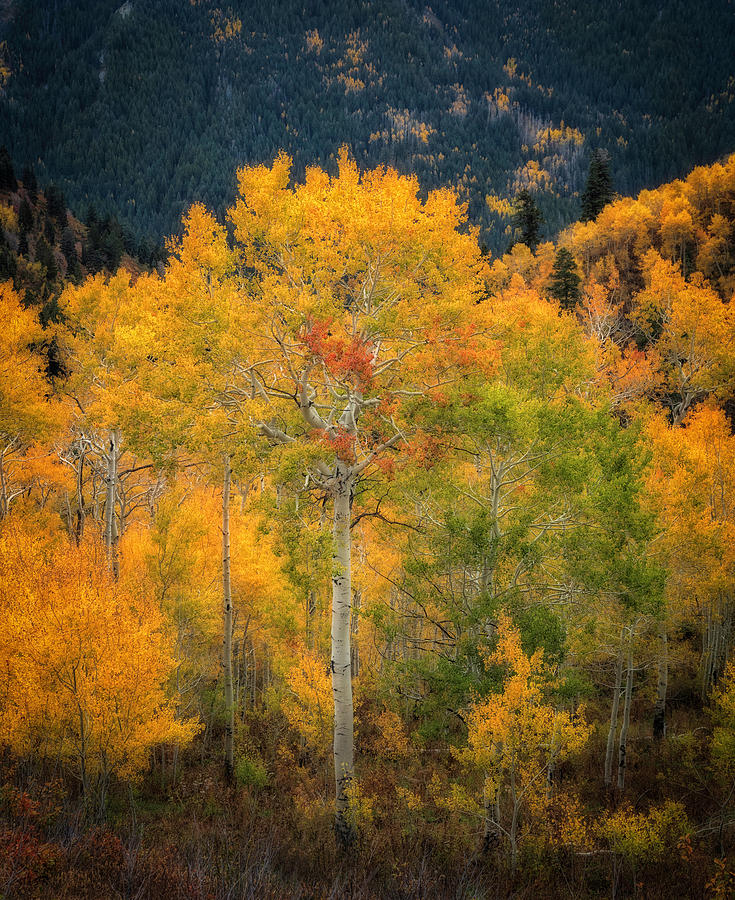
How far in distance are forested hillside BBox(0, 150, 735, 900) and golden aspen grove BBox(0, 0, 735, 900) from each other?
0.26ft

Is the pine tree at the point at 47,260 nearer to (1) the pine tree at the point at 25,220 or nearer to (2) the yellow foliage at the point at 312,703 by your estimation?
(1) the pine tree at the point at 25,220

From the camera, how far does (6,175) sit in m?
82.3

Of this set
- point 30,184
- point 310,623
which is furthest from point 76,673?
point 30,184

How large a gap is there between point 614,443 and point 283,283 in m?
7.52

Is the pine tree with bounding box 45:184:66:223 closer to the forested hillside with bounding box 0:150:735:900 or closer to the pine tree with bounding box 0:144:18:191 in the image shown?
the pine tree with bounding box 0:144:18:191

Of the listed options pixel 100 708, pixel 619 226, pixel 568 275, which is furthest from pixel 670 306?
pixel 100 708

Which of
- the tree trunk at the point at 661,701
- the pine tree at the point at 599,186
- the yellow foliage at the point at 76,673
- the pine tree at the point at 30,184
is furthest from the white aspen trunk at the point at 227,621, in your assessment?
the pine tree at the point at 30,184

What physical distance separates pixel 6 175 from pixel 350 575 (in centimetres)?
10221

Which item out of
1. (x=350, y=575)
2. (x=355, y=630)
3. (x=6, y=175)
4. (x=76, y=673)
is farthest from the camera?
(x=6, y=175)

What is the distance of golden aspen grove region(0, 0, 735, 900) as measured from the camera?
8695 millimetres

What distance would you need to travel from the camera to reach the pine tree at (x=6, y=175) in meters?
81.9

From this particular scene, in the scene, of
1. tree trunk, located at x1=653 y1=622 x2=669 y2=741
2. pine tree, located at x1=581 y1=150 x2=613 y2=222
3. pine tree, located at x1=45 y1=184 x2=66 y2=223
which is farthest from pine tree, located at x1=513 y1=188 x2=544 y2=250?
pine tree, located at x1=45 y1=184 x2=66 y2=223

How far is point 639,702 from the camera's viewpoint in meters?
24.0

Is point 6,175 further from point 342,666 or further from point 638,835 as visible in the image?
point 638,835
